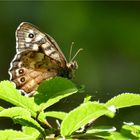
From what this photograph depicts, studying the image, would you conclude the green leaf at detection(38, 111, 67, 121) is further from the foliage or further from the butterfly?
the butterfly

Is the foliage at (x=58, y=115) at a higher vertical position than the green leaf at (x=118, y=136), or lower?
higher

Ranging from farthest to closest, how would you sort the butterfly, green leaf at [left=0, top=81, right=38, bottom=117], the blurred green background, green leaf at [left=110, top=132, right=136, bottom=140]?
1. the blurred green background
2. the butterfly
3. green leaf at [left=0, top=81, right=38, bottom=117]
4. green leaf at [left=110, top=132, right=136, bottom=140]

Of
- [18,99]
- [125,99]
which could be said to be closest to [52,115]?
[18,99]

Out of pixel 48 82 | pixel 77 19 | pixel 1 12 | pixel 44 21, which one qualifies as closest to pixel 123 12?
pixel 77 19

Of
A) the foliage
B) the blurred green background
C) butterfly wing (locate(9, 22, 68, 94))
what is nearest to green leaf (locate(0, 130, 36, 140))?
the foliage

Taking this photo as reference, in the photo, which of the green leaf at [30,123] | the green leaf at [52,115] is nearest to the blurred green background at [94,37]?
the green leaf at [52,115]

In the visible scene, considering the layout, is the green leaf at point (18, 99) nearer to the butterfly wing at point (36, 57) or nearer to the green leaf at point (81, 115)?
the green leaf at point (81, 115)
